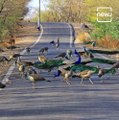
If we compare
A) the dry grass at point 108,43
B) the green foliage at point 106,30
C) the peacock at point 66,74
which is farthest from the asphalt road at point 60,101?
the green foliage at point 106,30

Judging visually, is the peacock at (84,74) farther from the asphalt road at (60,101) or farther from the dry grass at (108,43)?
the dry grass at (108,43)

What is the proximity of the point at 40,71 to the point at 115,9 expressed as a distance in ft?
144

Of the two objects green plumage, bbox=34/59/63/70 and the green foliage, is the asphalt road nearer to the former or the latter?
green plumage, bbox=34/59/63/70

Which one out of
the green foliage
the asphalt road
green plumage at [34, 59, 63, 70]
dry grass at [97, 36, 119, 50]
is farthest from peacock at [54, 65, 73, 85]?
the green foliage

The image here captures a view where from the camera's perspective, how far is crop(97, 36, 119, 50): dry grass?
44600mm

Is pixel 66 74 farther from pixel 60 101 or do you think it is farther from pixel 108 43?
pixel 108 43

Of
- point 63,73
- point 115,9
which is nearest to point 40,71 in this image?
point 63,73

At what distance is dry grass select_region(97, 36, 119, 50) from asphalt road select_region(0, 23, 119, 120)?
23.8 m

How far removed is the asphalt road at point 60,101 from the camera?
43.4 feet

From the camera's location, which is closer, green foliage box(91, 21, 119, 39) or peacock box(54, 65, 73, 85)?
peacock box(54, 65, 73, 85)

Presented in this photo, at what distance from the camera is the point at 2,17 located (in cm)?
4844

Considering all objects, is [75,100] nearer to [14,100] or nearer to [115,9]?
[14,100]

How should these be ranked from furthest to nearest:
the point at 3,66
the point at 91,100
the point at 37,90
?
the point at 3,66 → the point at 37,90 → the point at 91,100

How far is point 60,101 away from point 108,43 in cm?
3149
